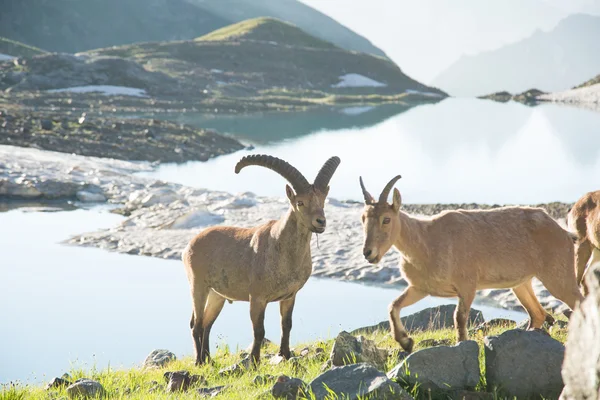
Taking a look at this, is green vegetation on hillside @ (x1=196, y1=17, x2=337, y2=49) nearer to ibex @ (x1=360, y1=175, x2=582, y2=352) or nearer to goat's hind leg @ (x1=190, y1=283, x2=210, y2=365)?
goat's hind leg @ (x1=190, y1=283, x2=210, y2=365)

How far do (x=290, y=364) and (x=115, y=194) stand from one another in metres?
25.2

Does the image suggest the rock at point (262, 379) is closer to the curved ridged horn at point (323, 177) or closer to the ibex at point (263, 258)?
the ibex at point (263, 258)

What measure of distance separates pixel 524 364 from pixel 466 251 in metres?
3.11

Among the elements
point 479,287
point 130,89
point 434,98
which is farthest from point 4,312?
point 434,98

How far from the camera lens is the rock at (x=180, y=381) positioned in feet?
30.4

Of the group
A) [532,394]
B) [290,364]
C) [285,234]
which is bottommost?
[290,364]

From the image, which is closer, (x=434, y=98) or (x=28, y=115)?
(x=28, y=115)

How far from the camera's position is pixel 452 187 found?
40.1 metres

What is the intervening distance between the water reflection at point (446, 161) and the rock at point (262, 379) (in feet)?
85.6

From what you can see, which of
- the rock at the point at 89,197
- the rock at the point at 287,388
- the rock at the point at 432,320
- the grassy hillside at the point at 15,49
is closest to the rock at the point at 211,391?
the rock at the point at 287,388

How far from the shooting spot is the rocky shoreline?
2198 centimetres

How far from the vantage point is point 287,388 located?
7.69 meters

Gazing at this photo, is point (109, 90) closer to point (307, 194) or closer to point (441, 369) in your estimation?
point (307, 194)

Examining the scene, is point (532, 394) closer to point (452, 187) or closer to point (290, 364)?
point (290, 364)
